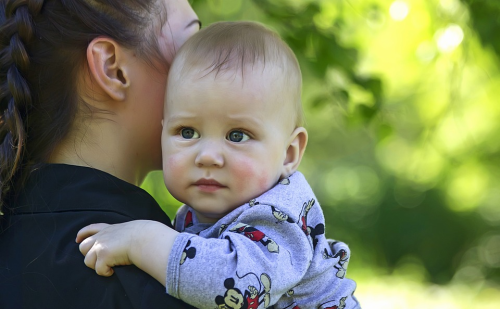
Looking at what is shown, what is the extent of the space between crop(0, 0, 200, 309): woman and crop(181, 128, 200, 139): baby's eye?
201mm

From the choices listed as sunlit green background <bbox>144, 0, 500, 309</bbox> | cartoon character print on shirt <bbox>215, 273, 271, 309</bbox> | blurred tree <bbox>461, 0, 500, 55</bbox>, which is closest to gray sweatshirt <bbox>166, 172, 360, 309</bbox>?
cartoon character print on shirt <bbox>215, 273, 271, 309</bbox>

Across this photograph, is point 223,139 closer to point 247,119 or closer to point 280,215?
point 247,119

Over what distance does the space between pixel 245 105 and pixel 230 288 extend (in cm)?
49

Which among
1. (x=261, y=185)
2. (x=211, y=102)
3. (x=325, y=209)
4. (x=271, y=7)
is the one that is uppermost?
(x=271, y=7)

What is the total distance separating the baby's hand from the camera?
5.13 ft

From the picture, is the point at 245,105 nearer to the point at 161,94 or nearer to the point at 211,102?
the point at 211,102

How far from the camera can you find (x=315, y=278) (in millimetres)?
1767

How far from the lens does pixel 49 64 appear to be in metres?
1.81

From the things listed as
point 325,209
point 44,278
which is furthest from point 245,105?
point 325,209

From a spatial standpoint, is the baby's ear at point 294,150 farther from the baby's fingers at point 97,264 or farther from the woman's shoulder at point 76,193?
the baby's fingers at point 97,264

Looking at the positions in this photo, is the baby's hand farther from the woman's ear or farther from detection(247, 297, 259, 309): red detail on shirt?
the woman's ear

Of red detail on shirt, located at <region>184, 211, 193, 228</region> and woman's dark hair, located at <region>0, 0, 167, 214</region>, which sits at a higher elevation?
woman's dark hair, located at <region>0, 0, 167, 214</region>

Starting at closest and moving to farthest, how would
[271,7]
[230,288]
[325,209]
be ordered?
[230,288]
[271,7]
[325,209]

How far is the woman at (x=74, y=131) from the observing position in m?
1.61
